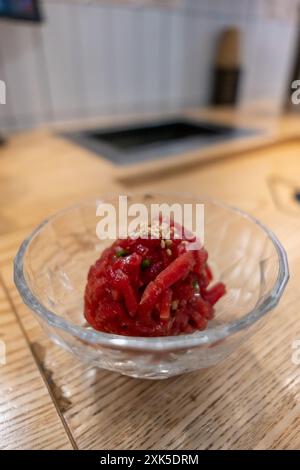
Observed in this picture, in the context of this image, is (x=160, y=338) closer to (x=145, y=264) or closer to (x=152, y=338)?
(x=152, y=338)

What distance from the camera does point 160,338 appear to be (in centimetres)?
28

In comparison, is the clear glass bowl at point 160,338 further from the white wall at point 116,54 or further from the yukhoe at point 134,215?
the white wall at point 116,54

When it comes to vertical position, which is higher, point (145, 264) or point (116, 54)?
point (116, 54)

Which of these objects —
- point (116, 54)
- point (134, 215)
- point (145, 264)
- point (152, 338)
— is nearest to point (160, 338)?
point (152, 338)

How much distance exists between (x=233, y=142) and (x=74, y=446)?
47.6 inches

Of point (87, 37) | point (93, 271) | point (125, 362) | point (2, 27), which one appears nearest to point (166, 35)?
point (87, 37)

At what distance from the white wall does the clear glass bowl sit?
112cm

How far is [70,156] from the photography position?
1111 mm

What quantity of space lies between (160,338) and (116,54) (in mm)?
1640

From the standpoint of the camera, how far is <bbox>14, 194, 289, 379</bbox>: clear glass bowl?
0.29m

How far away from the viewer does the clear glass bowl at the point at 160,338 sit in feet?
0.94

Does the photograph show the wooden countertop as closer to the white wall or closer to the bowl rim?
the bowl rim

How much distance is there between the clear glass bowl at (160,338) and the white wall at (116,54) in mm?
1121
